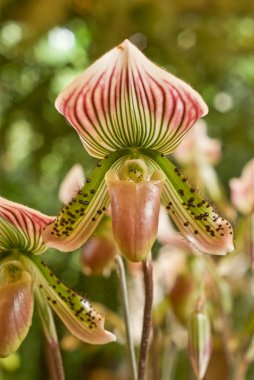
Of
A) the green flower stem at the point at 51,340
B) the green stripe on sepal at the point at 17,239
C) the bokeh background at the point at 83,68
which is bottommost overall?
the green flower stem at the point at 51,340

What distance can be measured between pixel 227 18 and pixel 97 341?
1.33 m

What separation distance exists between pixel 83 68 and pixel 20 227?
4.75 feet

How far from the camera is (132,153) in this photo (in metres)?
0.55

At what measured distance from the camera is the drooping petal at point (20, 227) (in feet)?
1.66

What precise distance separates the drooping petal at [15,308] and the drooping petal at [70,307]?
2 centimetres

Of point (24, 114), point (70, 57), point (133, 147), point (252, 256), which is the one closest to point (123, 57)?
point (133, 147)

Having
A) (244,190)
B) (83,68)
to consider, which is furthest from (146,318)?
(83,68)

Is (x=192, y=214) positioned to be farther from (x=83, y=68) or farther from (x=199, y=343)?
(x=83, y=68)

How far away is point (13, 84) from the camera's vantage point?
2055 millimetres

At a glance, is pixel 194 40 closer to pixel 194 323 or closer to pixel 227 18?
pixel 227 18

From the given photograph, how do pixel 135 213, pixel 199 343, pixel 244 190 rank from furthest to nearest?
pixel 244 190 < pixel 199 343 < pixel 135 213

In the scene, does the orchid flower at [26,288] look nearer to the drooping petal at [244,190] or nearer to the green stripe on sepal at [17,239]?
the green stripe on sepal at [17,239]

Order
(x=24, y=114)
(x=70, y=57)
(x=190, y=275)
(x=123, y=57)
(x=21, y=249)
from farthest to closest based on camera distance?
(x=70, y=57), (x=24, y=114), (x=190, y=275), (x=21, y=249), (x=123, y=57)

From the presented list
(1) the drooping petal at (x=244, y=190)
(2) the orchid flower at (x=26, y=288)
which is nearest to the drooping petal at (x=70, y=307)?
(2) the orchid flower at (x=26, y=288)
